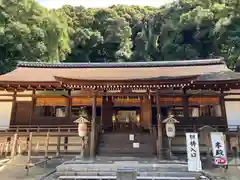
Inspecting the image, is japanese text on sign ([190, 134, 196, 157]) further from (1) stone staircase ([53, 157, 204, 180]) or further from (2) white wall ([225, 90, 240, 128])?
(2) white wall ([225, 90, 240, 128])

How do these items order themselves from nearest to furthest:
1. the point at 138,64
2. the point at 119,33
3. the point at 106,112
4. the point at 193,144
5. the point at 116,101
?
the point at 193,144 < the point at 106,112 < the point at 116,101 < the point at 138,64 < the point at 119,33

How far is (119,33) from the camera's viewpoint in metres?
33.8

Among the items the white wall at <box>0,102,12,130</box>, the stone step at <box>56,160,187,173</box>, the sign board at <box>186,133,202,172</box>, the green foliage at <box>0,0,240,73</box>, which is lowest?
the stone step at <box>56,160,187,173</box>

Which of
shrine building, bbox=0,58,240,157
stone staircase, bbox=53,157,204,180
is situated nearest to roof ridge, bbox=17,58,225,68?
shrine building, bbox=0,58,240,157

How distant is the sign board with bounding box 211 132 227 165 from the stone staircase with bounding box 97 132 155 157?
2.75 metres

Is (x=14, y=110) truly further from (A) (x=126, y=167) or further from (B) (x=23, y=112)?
(A) (x=126, y=167)

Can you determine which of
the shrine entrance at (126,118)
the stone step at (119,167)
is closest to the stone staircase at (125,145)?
the stone step at (119,167)

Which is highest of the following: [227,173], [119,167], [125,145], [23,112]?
[23,112]

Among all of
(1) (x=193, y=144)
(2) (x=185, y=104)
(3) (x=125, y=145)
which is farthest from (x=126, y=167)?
(2) (x=185, y=104)

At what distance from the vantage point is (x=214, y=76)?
35.0 ft

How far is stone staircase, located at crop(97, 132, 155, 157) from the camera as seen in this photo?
927cm

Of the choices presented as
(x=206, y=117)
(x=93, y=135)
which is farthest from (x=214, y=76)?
(x=93, y=135)

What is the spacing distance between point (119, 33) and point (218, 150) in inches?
1135

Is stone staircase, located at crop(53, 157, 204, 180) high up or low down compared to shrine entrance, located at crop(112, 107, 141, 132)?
down
